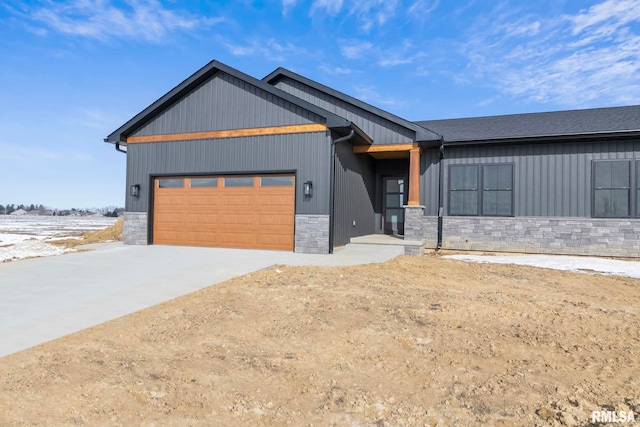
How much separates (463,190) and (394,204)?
116 inches

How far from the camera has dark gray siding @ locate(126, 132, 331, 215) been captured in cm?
1071

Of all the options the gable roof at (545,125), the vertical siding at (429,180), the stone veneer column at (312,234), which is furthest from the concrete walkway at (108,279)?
the gable roof at (545,125)

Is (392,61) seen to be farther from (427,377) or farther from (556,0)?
(427,377)

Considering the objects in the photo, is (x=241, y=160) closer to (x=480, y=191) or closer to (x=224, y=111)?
(x=224, y=111)

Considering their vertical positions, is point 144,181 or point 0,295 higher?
point 144,181

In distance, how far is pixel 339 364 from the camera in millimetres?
3467

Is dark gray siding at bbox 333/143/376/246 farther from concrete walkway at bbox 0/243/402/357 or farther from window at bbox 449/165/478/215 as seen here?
window at bbox 449/165/478/215

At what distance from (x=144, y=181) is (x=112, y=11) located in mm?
5776

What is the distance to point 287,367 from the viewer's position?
3.39 metres

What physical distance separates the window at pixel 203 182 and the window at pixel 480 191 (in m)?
8.19

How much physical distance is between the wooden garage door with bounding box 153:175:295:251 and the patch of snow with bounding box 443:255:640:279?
A: 548cm

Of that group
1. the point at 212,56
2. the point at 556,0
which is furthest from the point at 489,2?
the point at 212,56

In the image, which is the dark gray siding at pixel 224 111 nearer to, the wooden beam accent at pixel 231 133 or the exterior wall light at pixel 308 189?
the wooden beam accent at pixel 231 133

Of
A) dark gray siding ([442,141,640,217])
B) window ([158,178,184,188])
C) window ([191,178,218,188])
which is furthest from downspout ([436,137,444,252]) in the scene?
window ([158,178,184,188])
